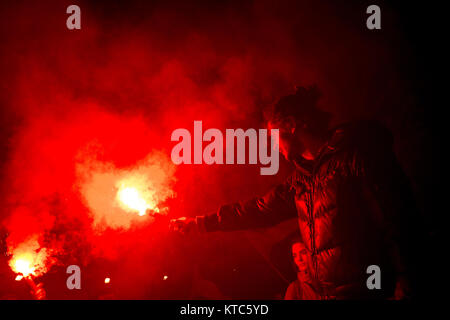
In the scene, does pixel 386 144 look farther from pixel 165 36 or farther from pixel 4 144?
pixel 4 144

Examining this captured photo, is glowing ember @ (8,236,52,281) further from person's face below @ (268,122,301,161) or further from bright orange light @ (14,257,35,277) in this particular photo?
person's face below @ (268,122,301,161)

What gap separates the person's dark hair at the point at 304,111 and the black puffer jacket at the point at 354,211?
313mm

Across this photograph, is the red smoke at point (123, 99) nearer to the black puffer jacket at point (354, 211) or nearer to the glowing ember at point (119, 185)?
the glowing ember at point (119, 185)

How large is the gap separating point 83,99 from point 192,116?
1642 millimetres

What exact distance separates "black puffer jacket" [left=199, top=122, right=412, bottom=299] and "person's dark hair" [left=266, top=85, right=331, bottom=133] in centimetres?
31

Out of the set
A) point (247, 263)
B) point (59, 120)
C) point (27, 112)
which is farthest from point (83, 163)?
point (247, 263)

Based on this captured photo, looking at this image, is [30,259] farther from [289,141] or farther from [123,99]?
[289,141]

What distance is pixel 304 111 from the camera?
3.09m

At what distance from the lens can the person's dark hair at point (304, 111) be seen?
3072 millimetres

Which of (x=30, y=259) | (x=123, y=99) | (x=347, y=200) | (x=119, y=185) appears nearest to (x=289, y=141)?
(x=347, y=200)

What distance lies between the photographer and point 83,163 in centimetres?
452

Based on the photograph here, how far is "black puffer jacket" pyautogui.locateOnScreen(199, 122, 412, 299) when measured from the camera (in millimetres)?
2294

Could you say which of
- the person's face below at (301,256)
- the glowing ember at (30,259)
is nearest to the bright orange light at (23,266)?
the glowing ember at (30,259)

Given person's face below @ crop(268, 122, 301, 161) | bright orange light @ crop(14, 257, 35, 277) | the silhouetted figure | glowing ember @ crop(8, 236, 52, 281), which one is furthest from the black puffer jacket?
bright orange light @ crop(14, 257, 35, 277)
